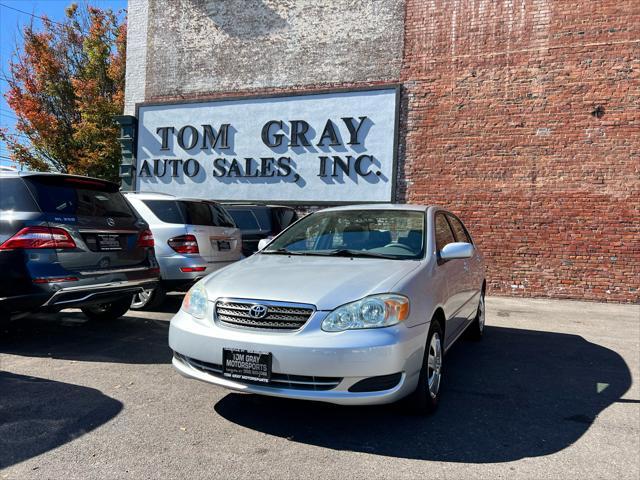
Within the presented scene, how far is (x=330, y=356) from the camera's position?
3090 mm

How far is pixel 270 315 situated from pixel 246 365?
34cm

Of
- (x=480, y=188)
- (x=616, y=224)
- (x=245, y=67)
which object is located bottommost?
(x=616, y=224)

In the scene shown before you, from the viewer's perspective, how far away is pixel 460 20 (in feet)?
37.5

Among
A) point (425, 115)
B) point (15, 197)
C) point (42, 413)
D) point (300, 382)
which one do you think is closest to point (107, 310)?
point (15, 197)

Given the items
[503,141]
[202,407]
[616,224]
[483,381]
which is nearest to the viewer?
[202,407]

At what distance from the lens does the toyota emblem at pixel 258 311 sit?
3.30 meters

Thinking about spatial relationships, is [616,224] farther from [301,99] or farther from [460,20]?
[301,99]

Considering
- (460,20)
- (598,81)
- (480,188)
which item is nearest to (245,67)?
(460,20)

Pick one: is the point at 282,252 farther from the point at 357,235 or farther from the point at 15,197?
the point at 15,197

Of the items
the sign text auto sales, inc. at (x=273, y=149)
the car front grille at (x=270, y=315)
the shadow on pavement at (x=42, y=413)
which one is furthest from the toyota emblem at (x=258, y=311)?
the sign text auto sales, inc. at (x=273, y=149)

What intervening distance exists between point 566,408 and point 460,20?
31.8 feet

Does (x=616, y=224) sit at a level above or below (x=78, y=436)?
above

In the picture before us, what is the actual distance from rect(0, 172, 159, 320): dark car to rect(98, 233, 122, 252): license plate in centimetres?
1

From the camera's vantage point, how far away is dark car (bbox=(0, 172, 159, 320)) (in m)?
4.69
